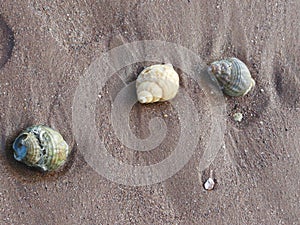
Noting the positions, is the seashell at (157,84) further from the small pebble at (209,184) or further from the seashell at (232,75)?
the small pebble at (209,184)

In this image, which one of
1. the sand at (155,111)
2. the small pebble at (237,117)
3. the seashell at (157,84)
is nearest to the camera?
the sand at (155,111)

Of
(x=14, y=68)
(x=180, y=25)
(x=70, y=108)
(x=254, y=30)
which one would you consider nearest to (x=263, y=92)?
(x=254, y=30)

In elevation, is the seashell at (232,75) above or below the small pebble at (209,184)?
above

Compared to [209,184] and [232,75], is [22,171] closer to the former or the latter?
[209,184]

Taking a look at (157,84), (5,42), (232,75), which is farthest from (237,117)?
(5,42)

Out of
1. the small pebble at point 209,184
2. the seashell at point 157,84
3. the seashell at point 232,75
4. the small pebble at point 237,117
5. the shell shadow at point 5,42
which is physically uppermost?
the shell shadow at point 5,42

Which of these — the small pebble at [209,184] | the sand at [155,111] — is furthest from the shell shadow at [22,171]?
the small pebble at [209,184]

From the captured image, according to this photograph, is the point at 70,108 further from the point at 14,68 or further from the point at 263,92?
the point at 263,92
